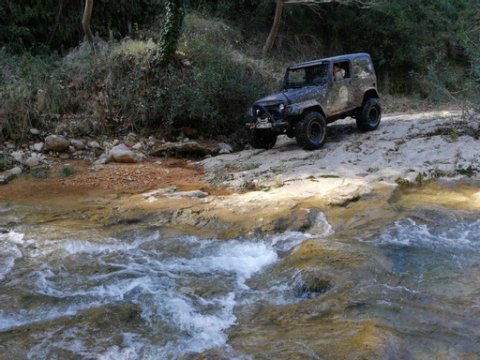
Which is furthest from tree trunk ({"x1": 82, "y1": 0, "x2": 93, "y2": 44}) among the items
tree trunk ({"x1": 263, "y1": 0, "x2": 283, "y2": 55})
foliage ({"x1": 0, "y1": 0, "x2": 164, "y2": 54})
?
tree trunk ({"x1": 263, "y1": 0, "x2": 283, "y2": 55})

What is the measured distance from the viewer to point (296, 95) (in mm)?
10047

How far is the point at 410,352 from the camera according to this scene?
146 inches

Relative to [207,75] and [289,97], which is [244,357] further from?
[207,75]

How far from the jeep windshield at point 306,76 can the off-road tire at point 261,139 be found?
3.86ft

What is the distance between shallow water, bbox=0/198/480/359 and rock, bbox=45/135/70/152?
5.04 meters

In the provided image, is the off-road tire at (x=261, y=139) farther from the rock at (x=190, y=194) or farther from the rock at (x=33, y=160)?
the rock at (x=33, y=160)

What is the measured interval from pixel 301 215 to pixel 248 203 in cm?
107

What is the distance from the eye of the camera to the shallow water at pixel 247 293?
394cm

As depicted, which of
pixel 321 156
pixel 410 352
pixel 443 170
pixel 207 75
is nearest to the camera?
pixel 410 352

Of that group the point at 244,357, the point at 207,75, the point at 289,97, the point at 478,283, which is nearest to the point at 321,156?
the point at 289,97

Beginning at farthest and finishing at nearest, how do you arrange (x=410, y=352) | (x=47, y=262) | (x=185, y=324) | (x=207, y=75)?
(x=207, y=75), (x=47, y=262), (x=185, y=324), (x=410, y=352)

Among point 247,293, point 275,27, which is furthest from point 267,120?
point 275,27

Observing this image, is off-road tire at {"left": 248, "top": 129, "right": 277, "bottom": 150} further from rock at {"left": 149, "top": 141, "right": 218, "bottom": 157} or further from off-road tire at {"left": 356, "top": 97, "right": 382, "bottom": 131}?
off-road tire at {"left": 356, "top": 97, "right": 382, "bottom": 131}

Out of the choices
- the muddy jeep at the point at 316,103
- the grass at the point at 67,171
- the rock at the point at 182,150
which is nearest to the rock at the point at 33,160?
the grass at the point at 67,171
